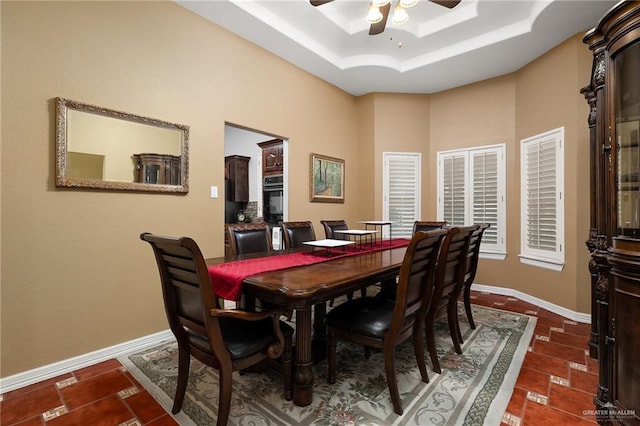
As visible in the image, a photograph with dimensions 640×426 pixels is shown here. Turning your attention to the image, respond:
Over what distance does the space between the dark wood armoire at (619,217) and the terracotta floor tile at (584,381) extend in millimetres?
318

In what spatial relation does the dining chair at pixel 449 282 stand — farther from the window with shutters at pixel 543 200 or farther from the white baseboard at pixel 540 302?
the window with shutters at pixel 543 200

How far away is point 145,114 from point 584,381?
3843 millimetres

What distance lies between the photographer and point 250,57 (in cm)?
343

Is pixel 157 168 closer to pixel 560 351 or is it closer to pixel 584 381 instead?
pixel 584 381

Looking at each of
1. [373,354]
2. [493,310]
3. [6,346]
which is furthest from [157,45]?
[493,310]

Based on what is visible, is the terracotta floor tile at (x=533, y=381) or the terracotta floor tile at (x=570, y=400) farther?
the terracotta floor tile at (x=533, y=381)

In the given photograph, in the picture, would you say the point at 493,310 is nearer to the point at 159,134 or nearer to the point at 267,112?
the point at 267,112

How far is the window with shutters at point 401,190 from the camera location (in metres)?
4.84

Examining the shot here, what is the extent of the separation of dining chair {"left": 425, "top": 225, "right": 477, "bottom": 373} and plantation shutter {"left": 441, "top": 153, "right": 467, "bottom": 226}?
238 centimetres

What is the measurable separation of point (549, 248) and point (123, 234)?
4461 mm

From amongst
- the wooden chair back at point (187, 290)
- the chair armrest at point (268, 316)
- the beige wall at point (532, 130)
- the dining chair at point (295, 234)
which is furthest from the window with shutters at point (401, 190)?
the wooden chair back at point (187, 290)

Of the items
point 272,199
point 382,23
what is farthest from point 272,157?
point 382,23

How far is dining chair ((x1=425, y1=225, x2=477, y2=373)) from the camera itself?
2006 mm

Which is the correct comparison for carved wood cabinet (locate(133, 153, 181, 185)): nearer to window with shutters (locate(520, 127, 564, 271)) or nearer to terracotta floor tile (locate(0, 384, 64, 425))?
terracotta floor tile (locate(0, 384, 64, 425))
